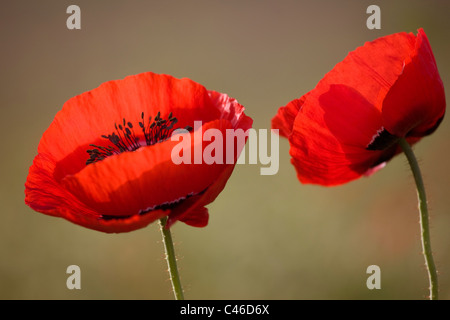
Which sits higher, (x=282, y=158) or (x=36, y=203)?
(x=282, y=158)

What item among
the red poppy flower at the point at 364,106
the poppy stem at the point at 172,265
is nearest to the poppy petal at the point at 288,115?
the red poppy flower at the point at 364,106

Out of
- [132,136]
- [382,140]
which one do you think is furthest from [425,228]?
[132,136]

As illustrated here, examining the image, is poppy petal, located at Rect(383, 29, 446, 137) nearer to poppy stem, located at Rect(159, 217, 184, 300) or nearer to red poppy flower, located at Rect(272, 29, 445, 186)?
red poppy flower, located at Rect(272, 29, 445, 186)

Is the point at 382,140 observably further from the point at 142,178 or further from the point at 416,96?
the point at 142,178

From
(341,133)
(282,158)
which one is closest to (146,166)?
(341,133)

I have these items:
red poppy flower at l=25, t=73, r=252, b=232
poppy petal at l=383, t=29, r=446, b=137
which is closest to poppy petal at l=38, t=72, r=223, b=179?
red poppy flower at l=25, t=73, r=252, b=232
